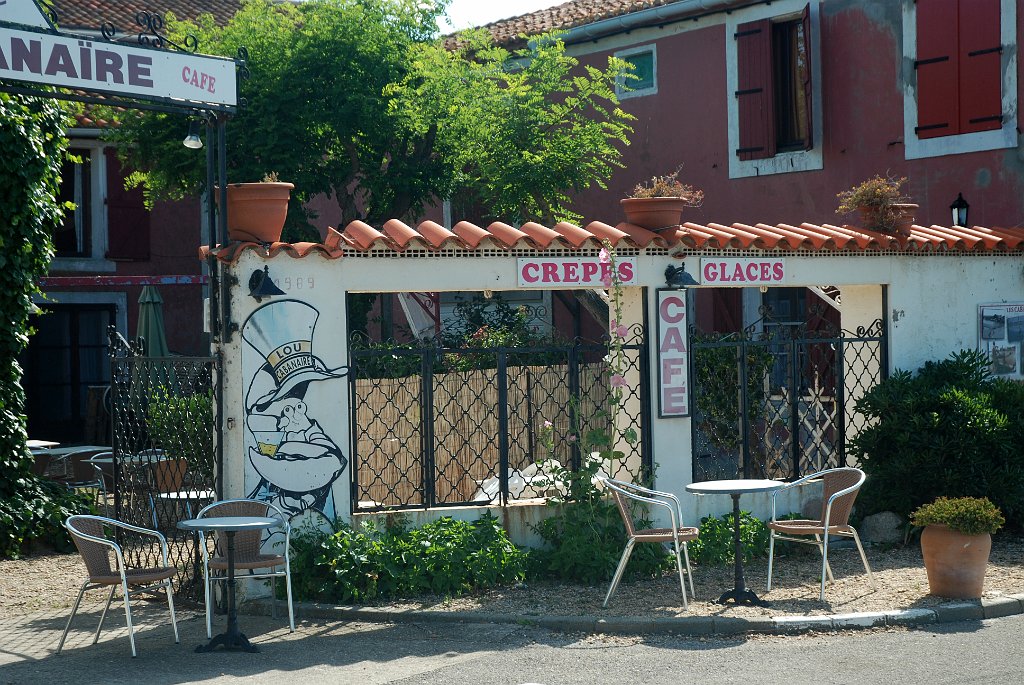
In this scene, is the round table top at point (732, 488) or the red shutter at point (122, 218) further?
the red shutter at point (122, 218)

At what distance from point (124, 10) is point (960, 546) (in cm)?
1626

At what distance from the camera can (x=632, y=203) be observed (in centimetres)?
932

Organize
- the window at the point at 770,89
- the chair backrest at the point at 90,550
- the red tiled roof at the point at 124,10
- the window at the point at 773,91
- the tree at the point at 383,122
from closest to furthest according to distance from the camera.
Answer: the chair backrest at the point at 90,550
the tree at the point at 383,122
the window at the point at 773,91
the window at the point at 770,89
the red tiled roof at the point at 124,10

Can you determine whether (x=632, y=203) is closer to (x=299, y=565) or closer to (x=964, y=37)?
(x=299, y=565)

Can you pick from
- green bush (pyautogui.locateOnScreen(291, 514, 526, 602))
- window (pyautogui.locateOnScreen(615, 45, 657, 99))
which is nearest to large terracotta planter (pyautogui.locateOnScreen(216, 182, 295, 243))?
green bush (pyautogui.locateOnScreen(291, 514, 526, 602))

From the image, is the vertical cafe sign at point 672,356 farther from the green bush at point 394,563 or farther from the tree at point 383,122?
the tree at point 383,122

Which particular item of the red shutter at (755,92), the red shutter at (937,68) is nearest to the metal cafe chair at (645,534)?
the red shutter at (937,68)

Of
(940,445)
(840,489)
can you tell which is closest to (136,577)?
(840,489)

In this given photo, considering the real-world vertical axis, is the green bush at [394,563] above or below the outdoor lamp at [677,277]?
below

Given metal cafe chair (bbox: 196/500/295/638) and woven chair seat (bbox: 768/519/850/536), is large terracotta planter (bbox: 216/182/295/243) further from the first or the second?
woven chair seat (bbox: 768/519/850/536)

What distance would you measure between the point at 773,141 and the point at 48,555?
10091mm

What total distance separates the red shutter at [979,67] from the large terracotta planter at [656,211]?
617 centimetres

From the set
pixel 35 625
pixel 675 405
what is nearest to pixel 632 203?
pixel 675 405

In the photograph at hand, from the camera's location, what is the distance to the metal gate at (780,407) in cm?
1006
